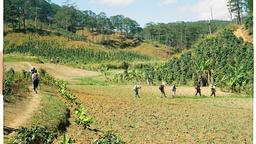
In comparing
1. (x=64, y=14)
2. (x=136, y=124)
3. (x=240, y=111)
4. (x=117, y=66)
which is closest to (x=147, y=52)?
(x=64, y=14)

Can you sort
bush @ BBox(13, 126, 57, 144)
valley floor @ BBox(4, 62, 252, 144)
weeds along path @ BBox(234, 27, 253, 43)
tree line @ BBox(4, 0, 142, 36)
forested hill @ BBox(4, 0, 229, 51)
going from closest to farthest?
bush @ BBox(13, 126, 57, 144) < valley floor @ BBox(4, 62, 252, 144) < weeds along path @ BBox(234, 27, 253, 43) < tree line @ BBox(4, 0, 142, 36) < forested hill @ BBox(4, 0, 229, 51)

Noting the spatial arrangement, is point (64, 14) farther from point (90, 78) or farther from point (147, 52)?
point (90, 78)

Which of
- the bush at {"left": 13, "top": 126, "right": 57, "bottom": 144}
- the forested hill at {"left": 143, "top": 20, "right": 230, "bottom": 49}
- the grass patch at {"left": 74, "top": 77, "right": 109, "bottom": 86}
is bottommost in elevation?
the bush at {"left": 13, "top": 126, "right": 57, "bottom": 144}

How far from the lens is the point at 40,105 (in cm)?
1034

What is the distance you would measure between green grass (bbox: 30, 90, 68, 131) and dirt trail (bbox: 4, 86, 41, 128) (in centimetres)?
14

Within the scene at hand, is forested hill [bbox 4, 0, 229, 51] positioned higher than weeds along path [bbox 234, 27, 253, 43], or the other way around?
forested hill [bbox 4, 0, 229, 51]

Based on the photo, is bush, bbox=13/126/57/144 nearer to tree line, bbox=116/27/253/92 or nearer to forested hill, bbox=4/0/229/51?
tree line, bbox=116/27/253/92

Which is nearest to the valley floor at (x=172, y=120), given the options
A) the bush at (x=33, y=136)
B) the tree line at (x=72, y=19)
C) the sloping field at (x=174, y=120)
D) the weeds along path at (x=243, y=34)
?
the sloping field at (x=174, y=120)

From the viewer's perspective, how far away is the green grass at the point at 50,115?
8.92 m

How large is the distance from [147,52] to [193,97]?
3881 cm

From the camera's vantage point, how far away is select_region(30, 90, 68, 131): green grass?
8.92 metres

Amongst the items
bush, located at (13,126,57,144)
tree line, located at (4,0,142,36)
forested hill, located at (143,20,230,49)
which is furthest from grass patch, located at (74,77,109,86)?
forested hill, located at (143,20,230,49)

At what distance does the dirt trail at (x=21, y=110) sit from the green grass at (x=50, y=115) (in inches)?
5.3

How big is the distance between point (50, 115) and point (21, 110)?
1.84ft
